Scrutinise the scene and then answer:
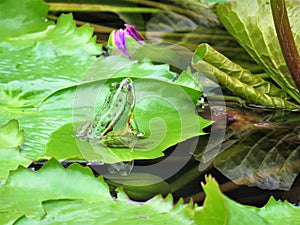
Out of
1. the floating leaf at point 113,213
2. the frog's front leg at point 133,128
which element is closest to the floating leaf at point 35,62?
the frog's front leg at point 133,128

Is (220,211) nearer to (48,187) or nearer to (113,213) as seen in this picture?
(113,213)

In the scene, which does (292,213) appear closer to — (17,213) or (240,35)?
(17,213)

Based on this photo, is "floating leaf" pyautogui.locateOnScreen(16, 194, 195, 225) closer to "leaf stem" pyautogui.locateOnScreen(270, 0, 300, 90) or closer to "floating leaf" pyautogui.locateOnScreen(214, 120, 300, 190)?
"floating leaf" pyautogui.locateOnScreen(214, 120, 300, 190)

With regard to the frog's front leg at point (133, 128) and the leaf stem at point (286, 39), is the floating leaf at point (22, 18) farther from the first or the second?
the leaf stem at point (286, 39)

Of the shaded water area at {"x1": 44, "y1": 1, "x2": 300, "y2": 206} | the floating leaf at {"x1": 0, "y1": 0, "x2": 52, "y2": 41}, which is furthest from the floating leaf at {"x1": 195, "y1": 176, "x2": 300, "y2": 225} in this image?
the floating leaf at {"x1": 0, "y1": 0, "x2": 52, "y2": 41}

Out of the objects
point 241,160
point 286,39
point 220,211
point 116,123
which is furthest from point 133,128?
point 220,211

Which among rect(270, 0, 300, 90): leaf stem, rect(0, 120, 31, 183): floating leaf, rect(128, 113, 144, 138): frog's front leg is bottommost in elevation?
rect(0, 120, 31, 183): floating leaf
